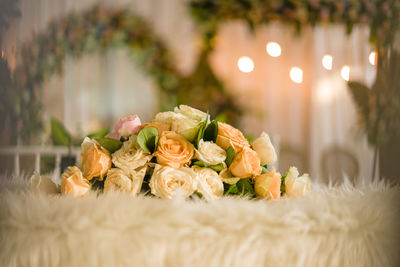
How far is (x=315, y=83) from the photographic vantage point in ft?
8.87

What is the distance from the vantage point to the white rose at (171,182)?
0.44m

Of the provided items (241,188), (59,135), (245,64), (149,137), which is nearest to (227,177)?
(241,188)

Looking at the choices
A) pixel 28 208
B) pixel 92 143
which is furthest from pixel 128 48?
pixel 28 208

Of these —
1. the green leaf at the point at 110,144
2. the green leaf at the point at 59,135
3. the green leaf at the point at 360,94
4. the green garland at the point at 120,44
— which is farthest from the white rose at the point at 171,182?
the green garland at the point at 120,44

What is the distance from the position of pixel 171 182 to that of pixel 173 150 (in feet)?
0.16

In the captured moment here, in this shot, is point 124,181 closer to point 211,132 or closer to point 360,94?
point 211,132

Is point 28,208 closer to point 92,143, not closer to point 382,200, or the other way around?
point 92,143

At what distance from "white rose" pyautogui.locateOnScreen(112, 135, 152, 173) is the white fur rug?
9 centimetres

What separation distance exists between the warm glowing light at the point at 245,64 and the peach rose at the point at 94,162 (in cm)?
237

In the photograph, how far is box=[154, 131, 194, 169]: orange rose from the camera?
1.52ft

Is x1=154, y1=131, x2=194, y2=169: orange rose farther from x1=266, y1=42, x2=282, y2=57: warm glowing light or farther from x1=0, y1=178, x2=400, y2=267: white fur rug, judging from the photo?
x1=266, y1=42, x2=282, y2=57: warm glowing light

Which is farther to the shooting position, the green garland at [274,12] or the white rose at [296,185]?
the green garland at [274,12]

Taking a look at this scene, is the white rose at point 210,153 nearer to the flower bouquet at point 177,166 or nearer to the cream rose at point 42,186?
the flower bouquet at point 177,166

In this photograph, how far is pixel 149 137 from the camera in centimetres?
50
